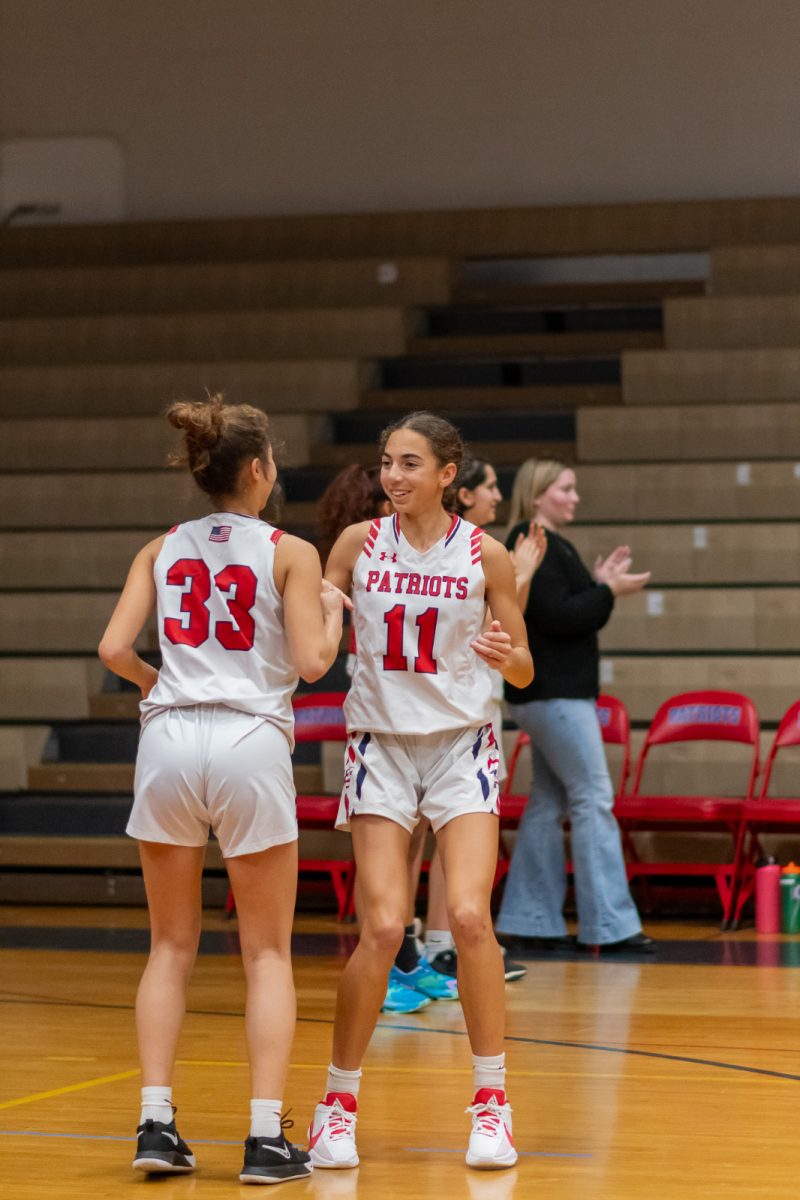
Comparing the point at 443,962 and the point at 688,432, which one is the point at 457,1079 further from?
the point at 688,432

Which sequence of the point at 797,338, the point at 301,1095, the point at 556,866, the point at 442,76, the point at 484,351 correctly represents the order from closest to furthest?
the point at 301,1095
the point at 556,866
the point at 797,338
the point at 484,351
the point at 442,76

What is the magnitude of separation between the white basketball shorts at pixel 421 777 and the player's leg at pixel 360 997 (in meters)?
0.09

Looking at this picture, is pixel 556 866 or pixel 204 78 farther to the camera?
pixel 204 78

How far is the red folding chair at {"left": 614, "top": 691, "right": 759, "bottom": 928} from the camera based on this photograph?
7.31 m

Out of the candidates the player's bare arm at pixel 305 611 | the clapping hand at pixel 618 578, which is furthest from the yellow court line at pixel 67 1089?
the clapping hand at pixel 618 578

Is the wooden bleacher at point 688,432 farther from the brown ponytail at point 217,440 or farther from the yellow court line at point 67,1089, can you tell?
the brown ponytail at point 217,440

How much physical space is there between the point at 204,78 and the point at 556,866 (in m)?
7.03

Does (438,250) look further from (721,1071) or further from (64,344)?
(721,1071)

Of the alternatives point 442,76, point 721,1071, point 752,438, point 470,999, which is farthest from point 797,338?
point 470,999

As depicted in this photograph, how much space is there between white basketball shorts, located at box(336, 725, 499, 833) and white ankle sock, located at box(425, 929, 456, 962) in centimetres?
212

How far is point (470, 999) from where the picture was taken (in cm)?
369

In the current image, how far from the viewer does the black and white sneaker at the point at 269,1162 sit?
3484mm

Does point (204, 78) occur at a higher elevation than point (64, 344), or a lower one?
higher

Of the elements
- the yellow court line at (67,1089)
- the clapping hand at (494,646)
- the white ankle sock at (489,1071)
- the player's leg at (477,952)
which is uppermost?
the clapping hand at (494,646)
